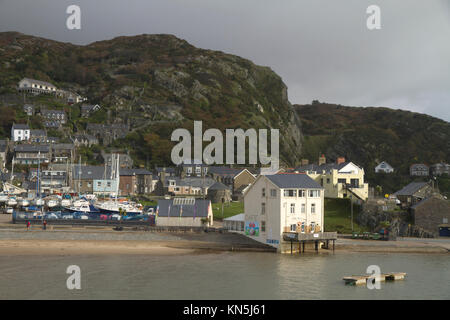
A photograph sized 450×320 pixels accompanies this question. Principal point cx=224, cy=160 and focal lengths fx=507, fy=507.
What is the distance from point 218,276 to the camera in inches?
1674

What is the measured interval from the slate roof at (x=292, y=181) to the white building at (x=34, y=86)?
146 m

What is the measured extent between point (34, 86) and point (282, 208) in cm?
15108

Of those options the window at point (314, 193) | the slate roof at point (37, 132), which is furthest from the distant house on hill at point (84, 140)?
the window at point (314, 193)

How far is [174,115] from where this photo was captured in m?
178

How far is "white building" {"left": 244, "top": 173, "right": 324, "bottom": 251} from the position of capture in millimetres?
56062

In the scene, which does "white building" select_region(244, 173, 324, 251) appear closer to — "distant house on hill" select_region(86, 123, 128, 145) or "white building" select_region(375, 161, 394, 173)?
"distant house on hill" select_region(86, 123, 128, 145)

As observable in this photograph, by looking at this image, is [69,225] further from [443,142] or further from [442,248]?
[443,142]

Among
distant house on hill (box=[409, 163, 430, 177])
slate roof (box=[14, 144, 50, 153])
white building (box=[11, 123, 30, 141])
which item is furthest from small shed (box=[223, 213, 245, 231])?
→ distant house on hill (box=[409, 163, 430, 177])

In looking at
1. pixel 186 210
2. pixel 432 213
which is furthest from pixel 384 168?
pixel 186 210

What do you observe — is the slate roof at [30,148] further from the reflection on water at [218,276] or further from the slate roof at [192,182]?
the reflection on water at [218,276]

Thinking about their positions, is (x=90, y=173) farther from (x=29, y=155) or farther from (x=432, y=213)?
(x=432, y=213)

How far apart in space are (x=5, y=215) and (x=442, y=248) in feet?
202

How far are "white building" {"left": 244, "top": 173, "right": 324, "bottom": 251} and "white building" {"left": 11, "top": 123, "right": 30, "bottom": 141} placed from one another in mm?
101513
